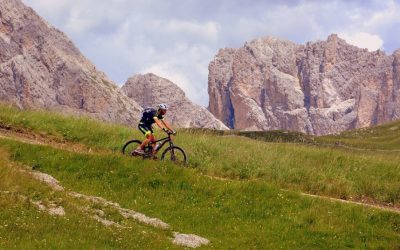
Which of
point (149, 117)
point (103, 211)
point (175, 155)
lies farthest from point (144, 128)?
point (103, 211)

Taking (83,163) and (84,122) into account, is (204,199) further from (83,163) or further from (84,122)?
(84,122)

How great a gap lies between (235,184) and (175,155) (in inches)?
189

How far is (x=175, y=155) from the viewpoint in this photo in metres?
27.5

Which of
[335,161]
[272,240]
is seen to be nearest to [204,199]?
[272,240]

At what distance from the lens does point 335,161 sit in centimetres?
3061

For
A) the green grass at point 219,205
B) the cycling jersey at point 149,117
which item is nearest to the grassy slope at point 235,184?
the green grass at point 219,205

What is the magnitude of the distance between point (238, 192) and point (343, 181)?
7.28 m

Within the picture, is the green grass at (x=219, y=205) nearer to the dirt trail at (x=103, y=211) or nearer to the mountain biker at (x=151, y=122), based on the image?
the dirt trail at (x=103, y=211)

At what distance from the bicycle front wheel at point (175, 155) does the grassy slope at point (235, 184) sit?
1.43 m

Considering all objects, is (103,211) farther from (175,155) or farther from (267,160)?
(267,160)

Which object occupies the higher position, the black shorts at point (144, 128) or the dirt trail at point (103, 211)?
the black shorts at point (144, 128)

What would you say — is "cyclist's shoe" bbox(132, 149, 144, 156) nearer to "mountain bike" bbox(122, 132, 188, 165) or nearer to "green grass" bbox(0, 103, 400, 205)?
"mountain bike" bbox(122, 132, 188, 165)

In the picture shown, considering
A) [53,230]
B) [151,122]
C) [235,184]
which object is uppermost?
[151,122]

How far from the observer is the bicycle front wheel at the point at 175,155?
1051 inches
